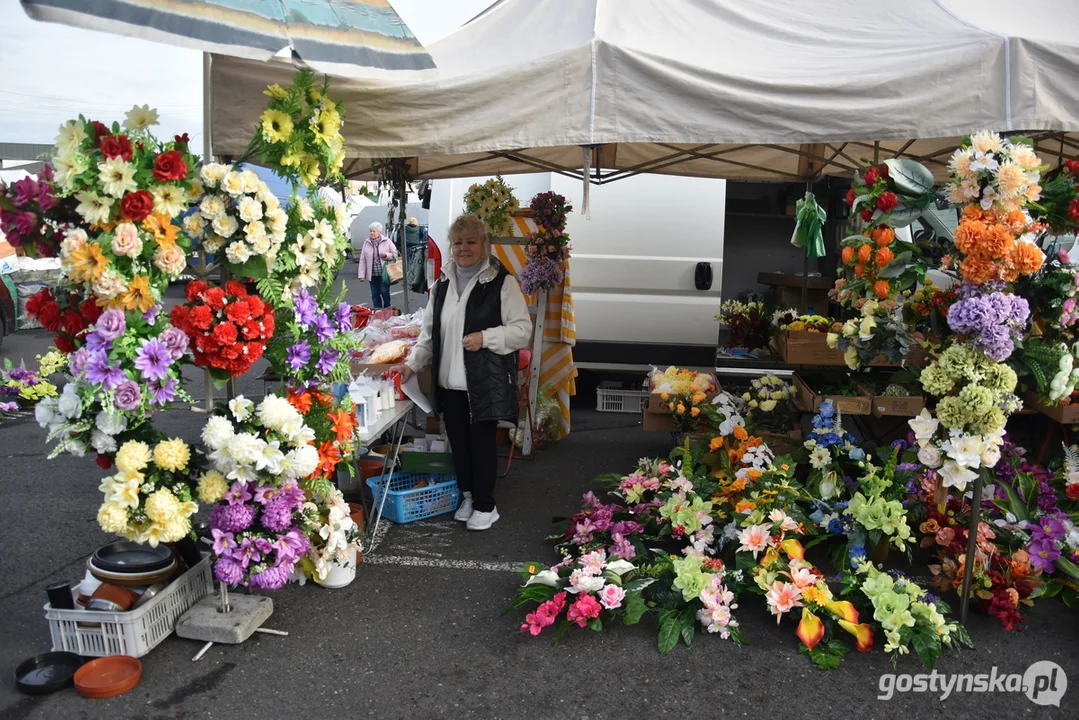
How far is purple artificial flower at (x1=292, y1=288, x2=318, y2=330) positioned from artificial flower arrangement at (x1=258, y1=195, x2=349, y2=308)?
26 millimetres

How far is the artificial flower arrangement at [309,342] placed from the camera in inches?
132

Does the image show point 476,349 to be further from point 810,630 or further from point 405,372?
point 810,630

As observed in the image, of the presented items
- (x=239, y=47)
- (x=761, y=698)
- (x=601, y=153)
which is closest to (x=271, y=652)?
(x=761, y=698)

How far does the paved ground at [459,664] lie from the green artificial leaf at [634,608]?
10cm

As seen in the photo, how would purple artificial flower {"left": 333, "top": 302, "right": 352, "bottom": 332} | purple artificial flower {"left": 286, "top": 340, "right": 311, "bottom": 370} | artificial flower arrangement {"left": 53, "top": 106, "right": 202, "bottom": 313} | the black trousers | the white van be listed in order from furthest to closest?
1. the white van
2. the black trousers
3. purple artificial flower {"left": 333, "top": 302, "right": 352, "bottom": 332}
4. purple artificial flower {"left": 286, "top": 340, "right": 311, "bottom": 370}
5. artificial flower arrangement {"left": 53, "top": 106, "right": 202, "bottom": 313}

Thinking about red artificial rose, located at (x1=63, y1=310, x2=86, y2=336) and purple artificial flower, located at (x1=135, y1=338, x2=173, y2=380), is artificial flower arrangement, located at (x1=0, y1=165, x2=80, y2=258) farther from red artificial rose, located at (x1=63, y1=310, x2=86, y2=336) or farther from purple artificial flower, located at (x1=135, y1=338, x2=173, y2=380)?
purple artificial flower, located at (x1=135, y1=338, x2=173, y2=380)

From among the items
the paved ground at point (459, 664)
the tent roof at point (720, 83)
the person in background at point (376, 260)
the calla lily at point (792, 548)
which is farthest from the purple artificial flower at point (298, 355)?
the person in background at point (376, 260)

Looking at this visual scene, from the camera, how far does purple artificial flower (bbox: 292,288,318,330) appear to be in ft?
11.0

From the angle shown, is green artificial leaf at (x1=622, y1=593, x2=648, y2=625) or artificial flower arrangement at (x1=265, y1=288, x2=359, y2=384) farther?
green artificial leaf at (x1=622, y1=593, x2=648, y2=625)

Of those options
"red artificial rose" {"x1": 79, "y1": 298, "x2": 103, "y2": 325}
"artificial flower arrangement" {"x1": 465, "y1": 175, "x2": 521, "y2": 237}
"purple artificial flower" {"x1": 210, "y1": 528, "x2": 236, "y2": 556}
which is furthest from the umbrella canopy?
"artificial flower arrangement" {"x1": 465, "y1": 175, "x2": 521, "y2": 237}

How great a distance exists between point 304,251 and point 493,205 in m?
3.20

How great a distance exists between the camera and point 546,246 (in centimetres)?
596

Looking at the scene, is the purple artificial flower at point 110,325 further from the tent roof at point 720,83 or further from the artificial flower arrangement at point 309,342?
the tent roof at point 720,83

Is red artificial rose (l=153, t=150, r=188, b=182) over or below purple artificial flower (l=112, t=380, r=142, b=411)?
over
